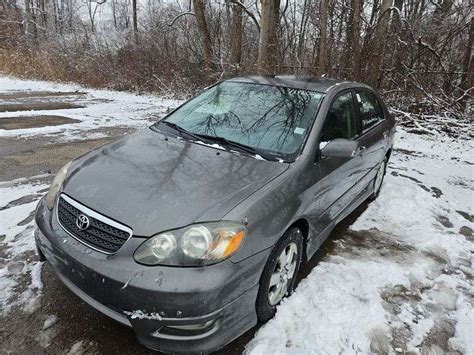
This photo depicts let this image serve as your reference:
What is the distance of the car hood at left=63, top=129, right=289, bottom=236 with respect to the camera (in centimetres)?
208

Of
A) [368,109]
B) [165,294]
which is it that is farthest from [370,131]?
[165,294]

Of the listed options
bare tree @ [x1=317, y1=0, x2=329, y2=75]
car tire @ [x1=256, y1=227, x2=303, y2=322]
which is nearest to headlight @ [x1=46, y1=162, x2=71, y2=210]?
car tire @ [x1=256, y1=227, x2=303, y2=322]

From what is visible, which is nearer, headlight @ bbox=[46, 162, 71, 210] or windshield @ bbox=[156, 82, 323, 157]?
headlight @ bbox=[46, 162, 71, 210]

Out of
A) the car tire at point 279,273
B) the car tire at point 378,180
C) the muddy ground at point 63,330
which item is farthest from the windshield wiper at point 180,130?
the car tire at point 378,180

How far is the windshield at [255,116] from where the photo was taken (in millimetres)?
2906

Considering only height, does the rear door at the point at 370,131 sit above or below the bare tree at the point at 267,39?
below

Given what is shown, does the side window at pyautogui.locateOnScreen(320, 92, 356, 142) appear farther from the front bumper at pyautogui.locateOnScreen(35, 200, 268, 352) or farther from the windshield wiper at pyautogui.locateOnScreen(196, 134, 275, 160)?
the front bumper at pyautogui.locateOnScreen(35, 200, 268, 352)

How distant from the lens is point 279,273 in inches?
98.0

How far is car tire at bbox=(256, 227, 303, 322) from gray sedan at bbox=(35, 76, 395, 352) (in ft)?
0.04

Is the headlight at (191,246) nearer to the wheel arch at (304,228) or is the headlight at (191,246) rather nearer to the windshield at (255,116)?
the wheel arch at (304,228)

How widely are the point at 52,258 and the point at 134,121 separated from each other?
23.0ft

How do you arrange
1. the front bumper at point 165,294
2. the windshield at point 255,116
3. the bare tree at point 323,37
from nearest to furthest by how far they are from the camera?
1. the front bumper at point 165,294
2. the windshield at point 255,116
3. the bare tree at point 323,37

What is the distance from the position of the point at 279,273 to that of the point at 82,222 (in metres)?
1.31

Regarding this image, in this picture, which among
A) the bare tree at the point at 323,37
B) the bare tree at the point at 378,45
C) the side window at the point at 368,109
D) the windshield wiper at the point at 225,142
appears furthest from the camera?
the bare tree at the point at 323,37
